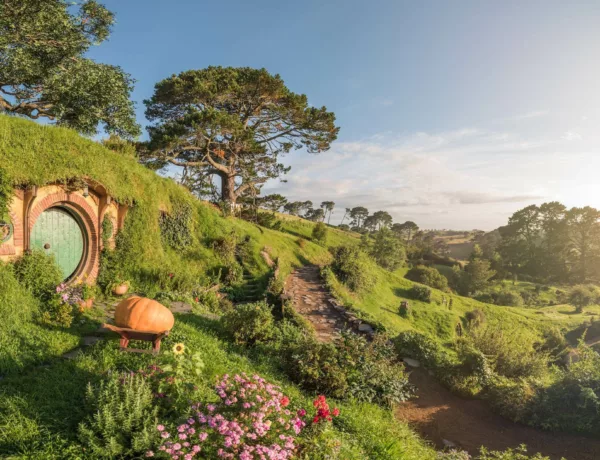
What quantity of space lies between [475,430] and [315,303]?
885 cm

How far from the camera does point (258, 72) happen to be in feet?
76.1

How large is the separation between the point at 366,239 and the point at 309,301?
74.3 feet

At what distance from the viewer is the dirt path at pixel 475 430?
716 centimetres

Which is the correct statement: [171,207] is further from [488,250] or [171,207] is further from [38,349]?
[488,250]

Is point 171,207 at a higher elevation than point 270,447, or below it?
higher

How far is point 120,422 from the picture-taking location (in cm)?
386

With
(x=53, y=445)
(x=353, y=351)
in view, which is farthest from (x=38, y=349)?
(x=353, y=351)

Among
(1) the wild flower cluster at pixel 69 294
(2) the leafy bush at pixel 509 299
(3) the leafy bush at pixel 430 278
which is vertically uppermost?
(1) the wild flower cluster at pixel 69 294

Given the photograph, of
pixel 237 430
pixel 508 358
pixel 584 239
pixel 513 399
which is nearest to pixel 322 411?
pixel 237 430

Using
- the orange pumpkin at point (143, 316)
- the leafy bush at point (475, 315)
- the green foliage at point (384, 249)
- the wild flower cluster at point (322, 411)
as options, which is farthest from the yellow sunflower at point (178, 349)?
the green foliage at point (384, 249)

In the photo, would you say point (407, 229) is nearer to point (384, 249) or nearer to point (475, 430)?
point (384, 249)

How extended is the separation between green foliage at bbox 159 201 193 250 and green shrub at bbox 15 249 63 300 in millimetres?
6477

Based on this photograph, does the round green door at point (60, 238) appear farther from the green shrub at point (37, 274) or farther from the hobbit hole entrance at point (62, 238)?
the green shrub at point (37, 274)

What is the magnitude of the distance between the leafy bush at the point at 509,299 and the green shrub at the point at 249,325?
3829 centimetres
